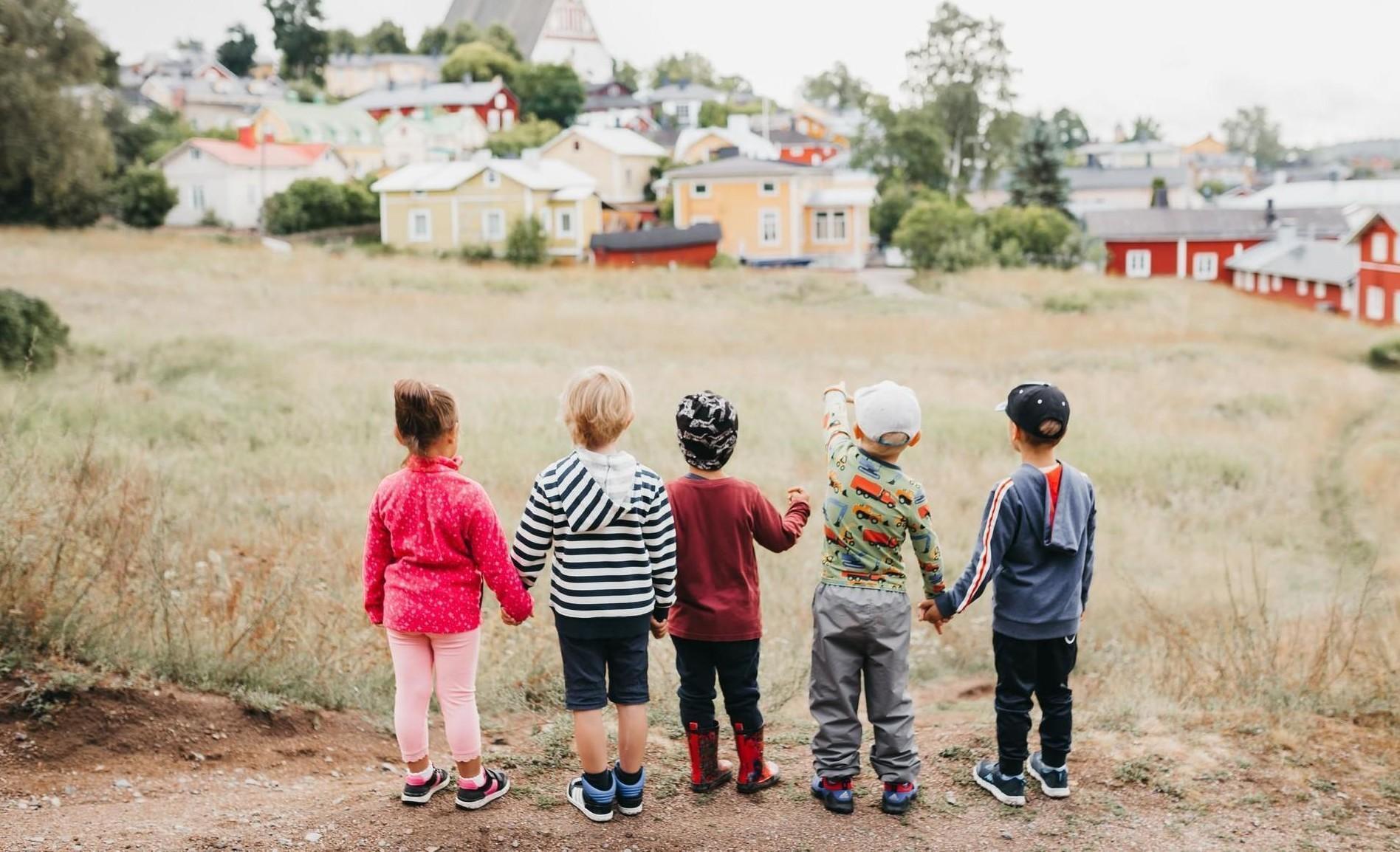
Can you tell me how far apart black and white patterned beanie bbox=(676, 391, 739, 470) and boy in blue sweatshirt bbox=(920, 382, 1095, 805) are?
750 mm

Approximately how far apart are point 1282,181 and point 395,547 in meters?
65.8

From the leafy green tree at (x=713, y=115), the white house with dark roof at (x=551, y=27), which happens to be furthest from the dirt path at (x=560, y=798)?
the white house with dark roof at (x=551, y=27)

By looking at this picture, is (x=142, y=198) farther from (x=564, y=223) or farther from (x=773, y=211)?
(x=773, y=211)

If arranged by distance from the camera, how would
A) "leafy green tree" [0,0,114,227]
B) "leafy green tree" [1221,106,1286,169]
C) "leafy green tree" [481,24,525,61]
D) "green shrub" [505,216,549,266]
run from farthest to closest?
"leafy green tree" [1221,106,1286,169], "leafy green tree" [481,24,525,61], "green shrub" [505,216,549,266], "leafy green tree" [0,0,114,227]

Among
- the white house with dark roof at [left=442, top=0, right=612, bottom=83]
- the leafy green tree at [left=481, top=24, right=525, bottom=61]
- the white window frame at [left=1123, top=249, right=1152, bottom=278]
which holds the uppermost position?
the white house with dark roof at [left=442, top=0, right=612, bottom=83]

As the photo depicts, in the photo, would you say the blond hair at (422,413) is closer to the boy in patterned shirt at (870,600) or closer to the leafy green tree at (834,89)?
the boy in patterned shirt at (870,600)

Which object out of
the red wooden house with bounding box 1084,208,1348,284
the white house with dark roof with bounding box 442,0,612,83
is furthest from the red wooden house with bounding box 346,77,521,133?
the white house with dark roof with bounding box 442,0,612,83

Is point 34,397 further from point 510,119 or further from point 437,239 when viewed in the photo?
point 510,119

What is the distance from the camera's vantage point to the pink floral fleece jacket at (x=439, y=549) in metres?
3.21

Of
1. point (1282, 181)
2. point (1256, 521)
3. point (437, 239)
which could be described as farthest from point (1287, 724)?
point (1282, 181)

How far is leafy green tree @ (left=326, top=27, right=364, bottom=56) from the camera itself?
2677 inches

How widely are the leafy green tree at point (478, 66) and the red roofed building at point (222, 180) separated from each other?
23.7m

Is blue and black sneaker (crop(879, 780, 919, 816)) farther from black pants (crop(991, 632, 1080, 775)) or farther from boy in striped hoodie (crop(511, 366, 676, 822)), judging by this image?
boy in striped hoodie (crop(511, 366, 676, 822))

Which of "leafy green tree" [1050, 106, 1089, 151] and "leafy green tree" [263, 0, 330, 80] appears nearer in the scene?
"leafy green tree" [263, 0, 330, 80]
